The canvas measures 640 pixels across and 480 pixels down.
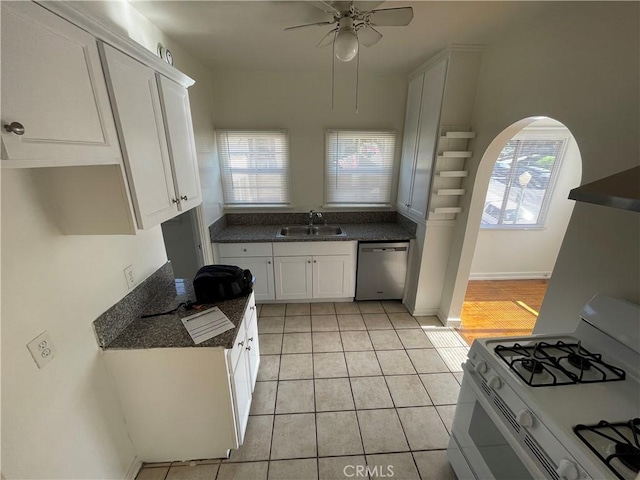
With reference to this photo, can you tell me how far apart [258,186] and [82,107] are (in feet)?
8.02

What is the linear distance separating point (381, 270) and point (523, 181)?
8.08 ft

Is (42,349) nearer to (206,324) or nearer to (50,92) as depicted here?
(206,324)

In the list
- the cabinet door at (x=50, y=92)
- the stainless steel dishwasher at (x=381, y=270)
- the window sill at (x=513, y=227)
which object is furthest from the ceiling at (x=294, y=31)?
the window sill at (x=513, y=227)

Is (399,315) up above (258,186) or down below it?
below

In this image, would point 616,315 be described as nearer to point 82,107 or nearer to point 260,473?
point 260,473

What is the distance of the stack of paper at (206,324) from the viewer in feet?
4.46

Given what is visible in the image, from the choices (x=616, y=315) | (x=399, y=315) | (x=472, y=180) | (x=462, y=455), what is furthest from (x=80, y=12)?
(x=399, y=315)

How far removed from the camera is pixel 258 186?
331cm

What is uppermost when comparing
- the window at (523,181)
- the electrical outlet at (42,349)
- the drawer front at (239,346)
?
the window at (523,181)

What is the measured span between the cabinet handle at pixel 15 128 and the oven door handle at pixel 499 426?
188cm

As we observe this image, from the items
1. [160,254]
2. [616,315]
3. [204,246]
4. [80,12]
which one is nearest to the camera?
[80,12]

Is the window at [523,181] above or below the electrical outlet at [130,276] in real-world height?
above

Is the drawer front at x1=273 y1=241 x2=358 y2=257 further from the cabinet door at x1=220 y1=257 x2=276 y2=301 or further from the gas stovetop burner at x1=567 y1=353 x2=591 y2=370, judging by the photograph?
the gas stovetop burner at x1=567 y1=353 x2=591 y2=370

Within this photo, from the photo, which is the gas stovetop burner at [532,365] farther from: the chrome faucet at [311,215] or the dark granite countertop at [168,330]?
the chrome faucet at [311,215]
